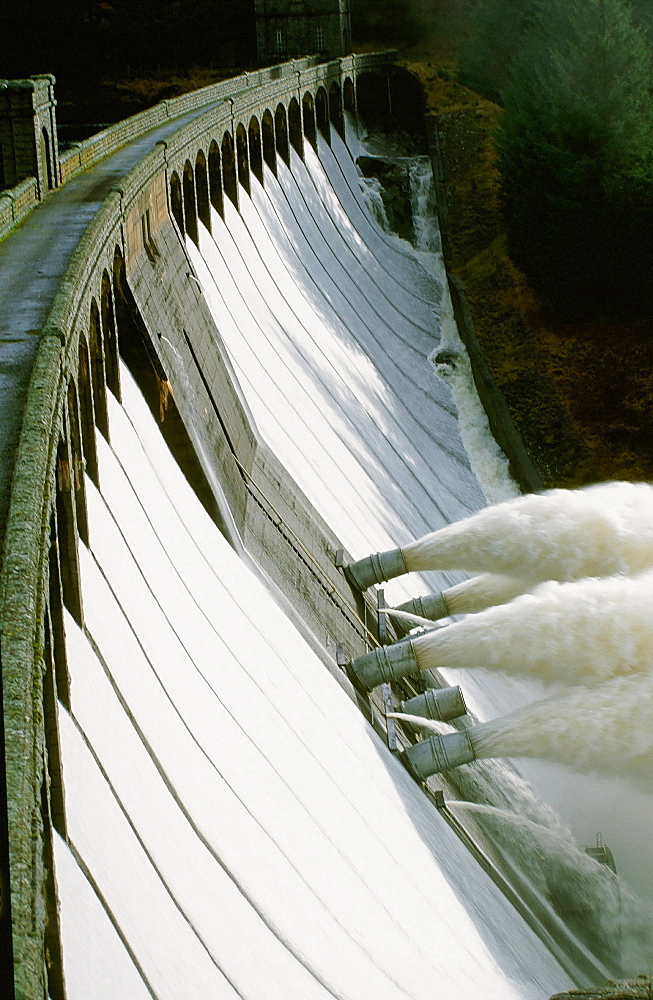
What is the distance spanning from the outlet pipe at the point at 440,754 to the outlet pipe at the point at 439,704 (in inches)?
25.0

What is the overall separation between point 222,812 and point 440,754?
17.4 feet

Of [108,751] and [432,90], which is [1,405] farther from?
[432,90]

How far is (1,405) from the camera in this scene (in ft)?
29.8

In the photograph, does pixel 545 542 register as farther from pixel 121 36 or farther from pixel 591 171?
pixel 121 36

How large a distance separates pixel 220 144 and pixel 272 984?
18622 millimetres

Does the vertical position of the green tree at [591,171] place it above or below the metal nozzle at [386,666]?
above

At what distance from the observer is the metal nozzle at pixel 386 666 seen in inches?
623

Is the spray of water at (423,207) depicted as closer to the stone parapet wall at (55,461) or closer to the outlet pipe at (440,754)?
the stone parapet wall at (55,461)

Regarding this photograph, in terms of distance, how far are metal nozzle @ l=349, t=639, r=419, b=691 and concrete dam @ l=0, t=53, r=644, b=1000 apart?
A: 36 centimetres

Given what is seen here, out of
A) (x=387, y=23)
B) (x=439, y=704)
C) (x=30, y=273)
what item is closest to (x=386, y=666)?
(x=439, y=704)

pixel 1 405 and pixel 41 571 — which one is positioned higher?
pixel 1 405

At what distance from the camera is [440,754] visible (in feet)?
48.5

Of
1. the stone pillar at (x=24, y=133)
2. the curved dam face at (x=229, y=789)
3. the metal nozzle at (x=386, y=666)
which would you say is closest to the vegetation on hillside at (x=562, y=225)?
the curved dam face at (x=229, y=789)

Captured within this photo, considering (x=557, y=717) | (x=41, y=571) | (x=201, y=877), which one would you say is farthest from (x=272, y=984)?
(x=557, y=717)
